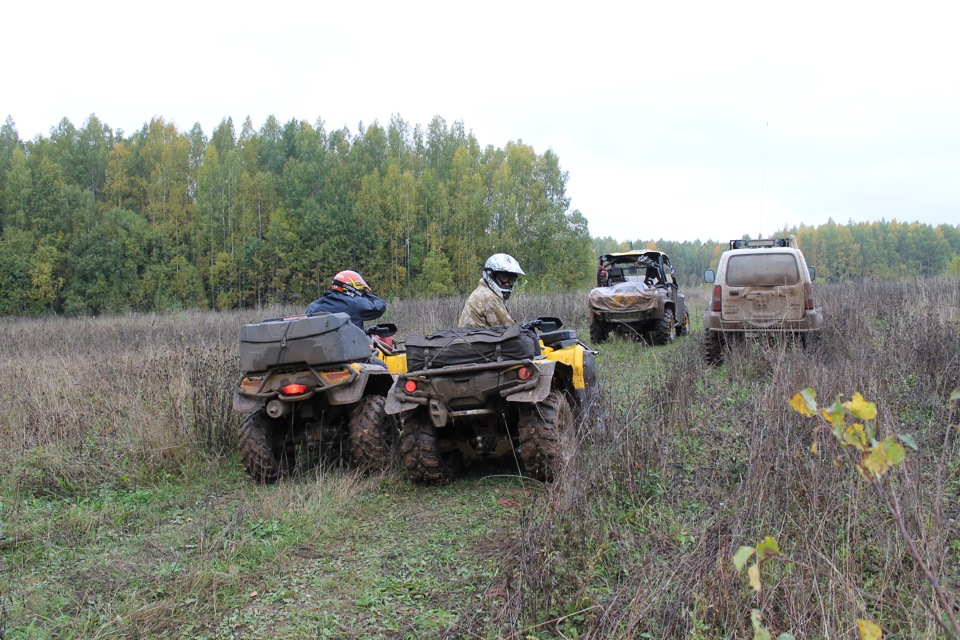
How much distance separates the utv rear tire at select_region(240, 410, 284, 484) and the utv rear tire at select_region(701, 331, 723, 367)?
6696 millimetres

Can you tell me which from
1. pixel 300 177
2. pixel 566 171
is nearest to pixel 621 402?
pixel 300 177

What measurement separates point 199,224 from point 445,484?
3822 centimetres

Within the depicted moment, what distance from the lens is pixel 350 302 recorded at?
6.47m

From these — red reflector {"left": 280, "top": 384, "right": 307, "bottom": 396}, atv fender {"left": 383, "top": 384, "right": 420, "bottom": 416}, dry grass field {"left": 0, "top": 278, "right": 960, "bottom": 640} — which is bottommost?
dry grass field {"left": 0, "top": 278, "right": 960, "bottom": 640}

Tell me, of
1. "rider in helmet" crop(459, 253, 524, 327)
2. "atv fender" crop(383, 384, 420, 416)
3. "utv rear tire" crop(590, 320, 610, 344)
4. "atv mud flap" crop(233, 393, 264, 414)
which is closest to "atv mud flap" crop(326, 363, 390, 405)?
"atv fender" crop(383, 384, 420, 416)

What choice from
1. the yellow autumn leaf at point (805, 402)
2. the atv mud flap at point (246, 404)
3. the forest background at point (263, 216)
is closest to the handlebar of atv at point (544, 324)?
the atv mud flap at point (246, 404)

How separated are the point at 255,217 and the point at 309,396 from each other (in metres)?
37.9

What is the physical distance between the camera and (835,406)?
1190mm

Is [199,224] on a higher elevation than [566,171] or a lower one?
lower

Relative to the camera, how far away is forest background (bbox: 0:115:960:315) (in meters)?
35.9

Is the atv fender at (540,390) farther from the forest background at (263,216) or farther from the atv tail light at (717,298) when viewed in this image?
the forest background at (263,216)

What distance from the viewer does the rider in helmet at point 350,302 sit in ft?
21.1

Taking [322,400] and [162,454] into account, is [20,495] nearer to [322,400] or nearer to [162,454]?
[162,454]

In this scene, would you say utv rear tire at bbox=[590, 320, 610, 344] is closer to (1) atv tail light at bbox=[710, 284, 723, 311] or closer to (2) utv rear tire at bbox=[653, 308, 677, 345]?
(2) utv rear tire at bbox=[653, 308, 677, 345]
